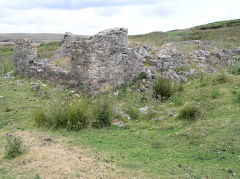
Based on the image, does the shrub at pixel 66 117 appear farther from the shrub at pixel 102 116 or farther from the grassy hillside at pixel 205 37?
the grassy hillside at pixel 205 37

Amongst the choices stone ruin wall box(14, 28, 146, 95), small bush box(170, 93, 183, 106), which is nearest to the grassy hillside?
stone ruin wall box(14, 28, 146, 95)

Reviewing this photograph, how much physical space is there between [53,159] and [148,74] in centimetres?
711

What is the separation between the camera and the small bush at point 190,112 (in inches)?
239

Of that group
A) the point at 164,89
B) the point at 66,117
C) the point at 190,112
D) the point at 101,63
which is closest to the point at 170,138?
the point at 190,112

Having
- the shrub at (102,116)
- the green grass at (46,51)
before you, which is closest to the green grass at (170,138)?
the shrub at (102,116)

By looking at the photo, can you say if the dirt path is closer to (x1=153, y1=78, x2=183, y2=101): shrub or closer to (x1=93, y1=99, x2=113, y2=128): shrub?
(x1=93, y1=99, x2=113, y2=128): shrub

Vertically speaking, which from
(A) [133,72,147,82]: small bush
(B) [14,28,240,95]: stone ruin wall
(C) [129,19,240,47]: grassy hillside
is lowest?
(A) [133,72,147,82]: small bush

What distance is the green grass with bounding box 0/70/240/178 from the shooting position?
13.1ft

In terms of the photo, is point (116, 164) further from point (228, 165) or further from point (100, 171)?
point (228, 165)

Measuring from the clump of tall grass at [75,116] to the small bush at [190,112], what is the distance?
194 cm

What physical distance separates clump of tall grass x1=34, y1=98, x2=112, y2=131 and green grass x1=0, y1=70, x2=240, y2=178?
235 millimetres

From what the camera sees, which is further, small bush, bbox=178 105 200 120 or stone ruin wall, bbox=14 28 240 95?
stone ruin wall, bbox=14 28 240 95

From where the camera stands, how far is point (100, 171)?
13.1 ft

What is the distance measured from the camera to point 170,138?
17.0ft
